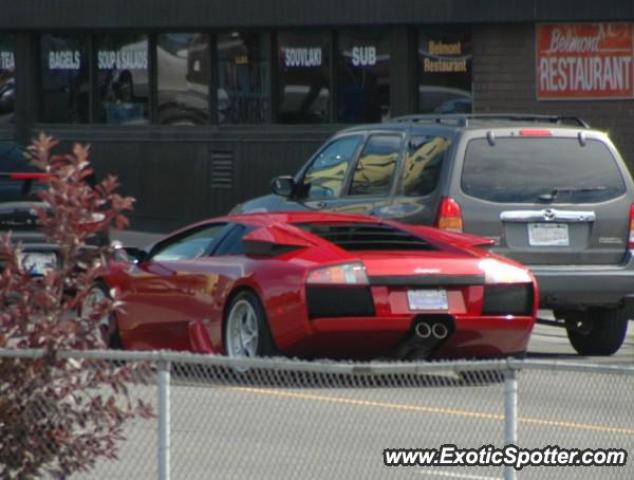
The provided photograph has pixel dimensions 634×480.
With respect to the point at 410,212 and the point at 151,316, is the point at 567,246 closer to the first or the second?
the point at 410,212

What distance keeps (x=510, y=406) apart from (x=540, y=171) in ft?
24.0

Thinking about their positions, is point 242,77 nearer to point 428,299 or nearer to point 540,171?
point 540,171

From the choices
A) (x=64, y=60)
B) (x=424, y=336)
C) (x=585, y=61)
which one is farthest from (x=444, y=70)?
(x=424, y=336)

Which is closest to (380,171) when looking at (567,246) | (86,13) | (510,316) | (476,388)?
(567,246)

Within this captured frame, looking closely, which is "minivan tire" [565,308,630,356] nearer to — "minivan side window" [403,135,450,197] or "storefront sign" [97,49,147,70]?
"minivan side window" [403,135,450,197]

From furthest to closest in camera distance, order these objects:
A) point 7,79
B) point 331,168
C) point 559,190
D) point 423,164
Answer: point 7,79, point 331,168, point 423,164, point 559,190

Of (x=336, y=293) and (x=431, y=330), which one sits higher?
(x=336, y=293)

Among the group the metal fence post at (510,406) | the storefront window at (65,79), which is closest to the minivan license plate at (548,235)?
the metal fence post at (510,406)

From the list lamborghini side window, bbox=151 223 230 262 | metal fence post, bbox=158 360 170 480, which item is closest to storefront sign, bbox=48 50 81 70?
lamborghini side window, bbox=151 223 230 262

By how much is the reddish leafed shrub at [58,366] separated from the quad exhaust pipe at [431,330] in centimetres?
504

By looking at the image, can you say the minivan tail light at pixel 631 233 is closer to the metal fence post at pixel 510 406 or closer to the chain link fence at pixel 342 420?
the chain link fence at pixel 342 420

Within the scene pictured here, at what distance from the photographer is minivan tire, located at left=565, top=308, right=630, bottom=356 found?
14281mm

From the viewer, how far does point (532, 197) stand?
1372 cm

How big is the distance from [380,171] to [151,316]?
2568mm
